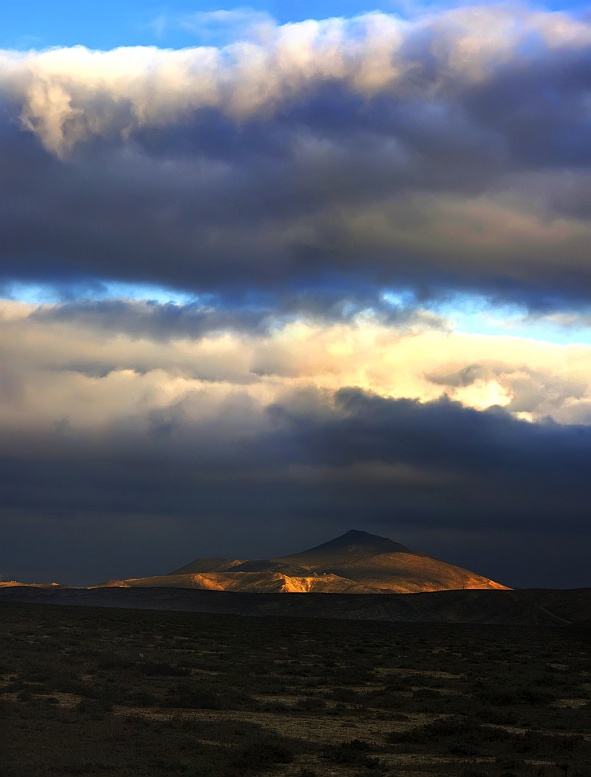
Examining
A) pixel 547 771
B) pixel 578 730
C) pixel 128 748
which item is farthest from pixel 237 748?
pixel 578 730

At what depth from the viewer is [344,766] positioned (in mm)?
28203

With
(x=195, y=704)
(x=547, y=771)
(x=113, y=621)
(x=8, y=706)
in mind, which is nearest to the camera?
(x=547, y=771)

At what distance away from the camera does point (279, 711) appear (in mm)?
40344

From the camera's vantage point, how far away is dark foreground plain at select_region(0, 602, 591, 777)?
27.9m

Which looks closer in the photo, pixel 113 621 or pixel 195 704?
pixel 195 704

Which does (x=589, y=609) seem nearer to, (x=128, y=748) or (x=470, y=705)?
(x=470, y=705)

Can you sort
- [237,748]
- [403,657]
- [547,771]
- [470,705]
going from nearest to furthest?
[547,771]
[237,748]
[470,705]
[403,657]

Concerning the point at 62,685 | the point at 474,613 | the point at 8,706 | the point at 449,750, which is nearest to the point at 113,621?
the point at 62,685

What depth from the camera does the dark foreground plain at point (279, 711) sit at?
1098 inches

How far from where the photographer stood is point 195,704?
131 feet

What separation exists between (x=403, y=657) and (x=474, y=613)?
423 feet

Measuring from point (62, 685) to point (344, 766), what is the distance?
63.2 ft

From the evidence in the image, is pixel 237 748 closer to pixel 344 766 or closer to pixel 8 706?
pixel 344 766

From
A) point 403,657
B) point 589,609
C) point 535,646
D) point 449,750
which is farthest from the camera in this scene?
point 589,609
